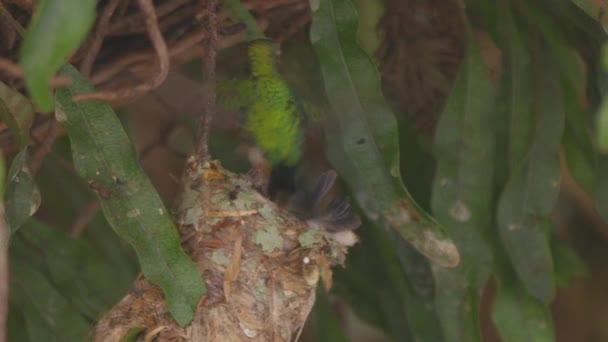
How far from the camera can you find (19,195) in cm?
130

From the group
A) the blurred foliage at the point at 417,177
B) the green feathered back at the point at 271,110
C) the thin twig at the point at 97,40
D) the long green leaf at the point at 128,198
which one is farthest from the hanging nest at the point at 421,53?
the long green leaf at the point at 128,198

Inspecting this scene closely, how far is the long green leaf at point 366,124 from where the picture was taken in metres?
1.38

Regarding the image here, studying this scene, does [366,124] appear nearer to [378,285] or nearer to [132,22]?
[132,22]

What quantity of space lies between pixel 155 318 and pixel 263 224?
0.57 ft

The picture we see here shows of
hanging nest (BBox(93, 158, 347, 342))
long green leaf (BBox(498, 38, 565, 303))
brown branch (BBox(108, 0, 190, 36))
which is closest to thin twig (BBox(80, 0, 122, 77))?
brown branch (BBox(108, 0, 190, 36))

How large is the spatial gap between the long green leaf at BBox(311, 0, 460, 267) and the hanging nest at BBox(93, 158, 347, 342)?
10 centimetres

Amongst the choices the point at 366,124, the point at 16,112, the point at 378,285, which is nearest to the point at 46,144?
the point at 16,112

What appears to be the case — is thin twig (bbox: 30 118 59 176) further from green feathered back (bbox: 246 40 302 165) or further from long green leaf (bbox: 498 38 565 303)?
long green leaf (bbox: 498 38 565 303)

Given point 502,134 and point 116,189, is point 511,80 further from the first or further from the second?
point 116,189

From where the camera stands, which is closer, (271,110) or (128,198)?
(128,198)

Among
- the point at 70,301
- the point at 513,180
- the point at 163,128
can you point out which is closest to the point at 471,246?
the point at 513,180

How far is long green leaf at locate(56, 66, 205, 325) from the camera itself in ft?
4.11

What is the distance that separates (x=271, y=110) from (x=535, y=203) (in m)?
0.41

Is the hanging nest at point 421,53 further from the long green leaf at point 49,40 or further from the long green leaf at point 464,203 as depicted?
the long green leaf at point 49,40
